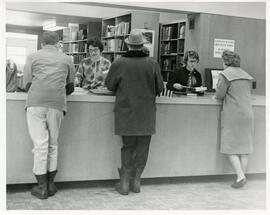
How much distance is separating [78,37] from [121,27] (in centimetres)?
302

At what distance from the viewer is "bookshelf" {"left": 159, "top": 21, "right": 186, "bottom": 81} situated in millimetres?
9211

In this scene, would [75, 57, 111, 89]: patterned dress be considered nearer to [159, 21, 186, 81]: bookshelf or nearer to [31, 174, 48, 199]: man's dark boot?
[31, 174, 48, 199]: man's dark boot

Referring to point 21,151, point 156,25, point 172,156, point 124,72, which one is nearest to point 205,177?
point 172,156

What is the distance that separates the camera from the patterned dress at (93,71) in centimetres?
516

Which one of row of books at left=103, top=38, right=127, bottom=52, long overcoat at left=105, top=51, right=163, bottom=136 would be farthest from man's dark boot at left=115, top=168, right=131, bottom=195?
row of books at left=103, top=38, right=127, bottom=52

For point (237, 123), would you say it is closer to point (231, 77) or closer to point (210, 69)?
point (231, 77)

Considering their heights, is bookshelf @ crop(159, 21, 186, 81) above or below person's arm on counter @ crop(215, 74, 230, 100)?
above

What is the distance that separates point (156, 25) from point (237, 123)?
4.38 m

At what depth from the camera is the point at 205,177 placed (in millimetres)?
5004

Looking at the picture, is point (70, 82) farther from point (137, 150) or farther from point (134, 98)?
point (137, 150)

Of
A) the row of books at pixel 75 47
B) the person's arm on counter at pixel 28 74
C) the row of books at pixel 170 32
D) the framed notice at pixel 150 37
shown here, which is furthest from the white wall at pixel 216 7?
the row of books at pixel 75 47

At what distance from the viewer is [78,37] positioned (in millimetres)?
11430

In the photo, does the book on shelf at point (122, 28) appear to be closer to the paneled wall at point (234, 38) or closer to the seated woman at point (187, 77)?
the paneled wall at point (234, 38)

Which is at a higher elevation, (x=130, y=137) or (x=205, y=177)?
(x=130, y=137)
